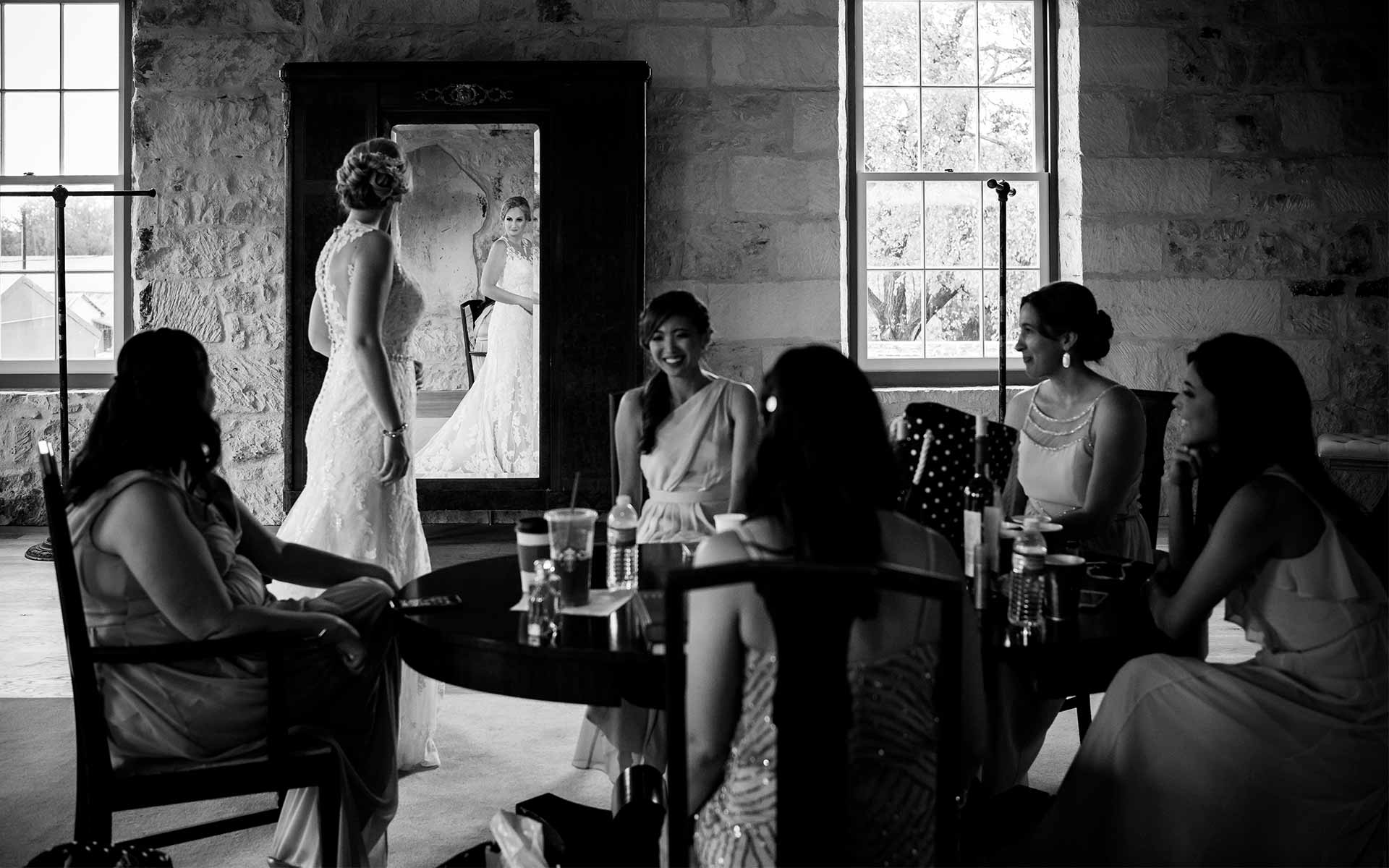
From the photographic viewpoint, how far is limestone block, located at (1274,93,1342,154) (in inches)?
235

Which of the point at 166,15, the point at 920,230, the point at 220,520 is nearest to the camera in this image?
the point at 220,520

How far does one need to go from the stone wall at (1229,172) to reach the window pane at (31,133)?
5.28m

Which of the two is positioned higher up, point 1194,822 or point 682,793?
point 682,793

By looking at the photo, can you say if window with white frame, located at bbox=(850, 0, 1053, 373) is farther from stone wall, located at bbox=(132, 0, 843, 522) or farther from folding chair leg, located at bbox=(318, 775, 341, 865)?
folding chair leg, located at bbox=(318, 775, 341, 865)

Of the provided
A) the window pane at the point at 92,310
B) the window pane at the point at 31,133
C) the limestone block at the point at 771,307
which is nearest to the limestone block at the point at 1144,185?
the limestone block at the point at 771,307

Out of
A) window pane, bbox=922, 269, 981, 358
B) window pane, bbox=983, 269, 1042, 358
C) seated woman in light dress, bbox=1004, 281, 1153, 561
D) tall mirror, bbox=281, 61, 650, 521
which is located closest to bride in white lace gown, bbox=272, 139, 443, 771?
seated woman in light dress, bbox=1004, 281, 1153, 561

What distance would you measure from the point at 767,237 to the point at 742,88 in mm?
720

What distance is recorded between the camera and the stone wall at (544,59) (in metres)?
5.72

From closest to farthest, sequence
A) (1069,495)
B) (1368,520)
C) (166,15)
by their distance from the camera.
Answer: (1368,520) < (1069,495) < (166,15)

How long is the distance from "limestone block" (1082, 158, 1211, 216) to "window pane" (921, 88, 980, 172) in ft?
2.01

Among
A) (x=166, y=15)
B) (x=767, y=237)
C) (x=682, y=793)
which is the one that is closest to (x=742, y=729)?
(x=682, y=793)

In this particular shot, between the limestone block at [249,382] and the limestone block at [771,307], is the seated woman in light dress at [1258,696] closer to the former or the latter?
the limestone block at [771,307]

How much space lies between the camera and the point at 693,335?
9.81 feet

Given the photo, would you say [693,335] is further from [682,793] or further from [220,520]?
[682,793]
